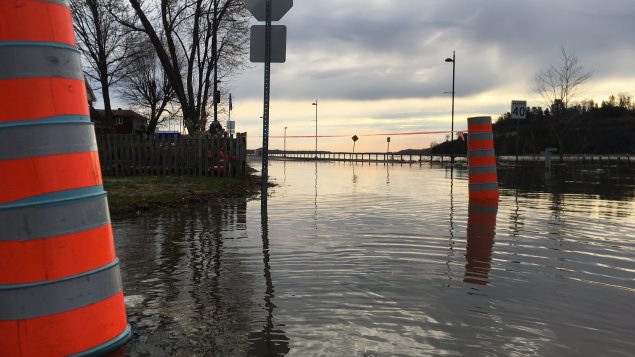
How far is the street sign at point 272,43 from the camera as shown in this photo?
7602 mm

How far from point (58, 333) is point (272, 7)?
6063mm

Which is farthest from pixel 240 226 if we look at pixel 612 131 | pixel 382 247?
pixel 612 131

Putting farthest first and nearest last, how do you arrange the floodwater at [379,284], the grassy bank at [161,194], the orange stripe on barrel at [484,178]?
the orange stripe on barrel at [484,178], the grassy bank at [161,194], the floodwater at [379,284]

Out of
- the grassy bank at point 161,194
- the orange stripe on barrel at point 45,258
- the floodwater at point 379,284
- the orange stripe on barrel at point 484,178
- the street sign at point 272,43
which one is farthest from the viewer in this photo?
the orange stripe on barrel at point 484,178

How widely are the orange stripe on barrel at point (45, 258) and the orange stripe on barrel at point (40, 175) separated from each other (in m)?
0.23

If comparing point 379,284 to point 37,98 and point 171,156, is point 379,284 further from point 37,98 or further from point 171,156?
point 171,156

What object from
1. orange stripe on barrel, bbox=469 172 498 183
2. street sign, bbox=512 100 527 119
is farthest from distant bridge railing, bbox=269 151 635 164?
orange stripe on barrel, bbox=469 172 498 183

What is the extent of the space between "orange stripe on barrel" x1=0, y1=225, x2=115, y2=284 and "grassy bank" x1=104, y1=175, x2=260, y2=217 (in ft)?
19.8

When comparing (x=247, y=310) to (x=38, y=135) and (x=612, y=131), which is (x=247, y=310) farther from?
(x=612, y=131)

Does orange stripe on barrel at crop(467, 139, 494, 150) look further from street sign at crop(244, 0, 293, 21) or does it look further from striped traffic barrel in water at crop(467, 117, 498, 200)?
street sign at crop(244, 0, 293, 21)

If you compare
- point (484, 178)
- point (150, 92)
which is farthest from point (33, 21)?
point (150, 92)

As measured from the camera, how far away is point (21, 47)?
239 centimetres

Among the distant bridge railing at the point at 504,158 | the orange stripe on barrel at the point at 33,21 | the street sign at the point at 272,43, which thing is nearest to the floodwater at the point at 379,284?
the orange stripe on barrel at the point at 33,21

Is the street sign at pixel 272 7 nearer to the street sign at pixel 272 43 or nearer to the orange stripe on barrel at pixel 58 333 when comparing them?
the street sign at pixel 272 43
